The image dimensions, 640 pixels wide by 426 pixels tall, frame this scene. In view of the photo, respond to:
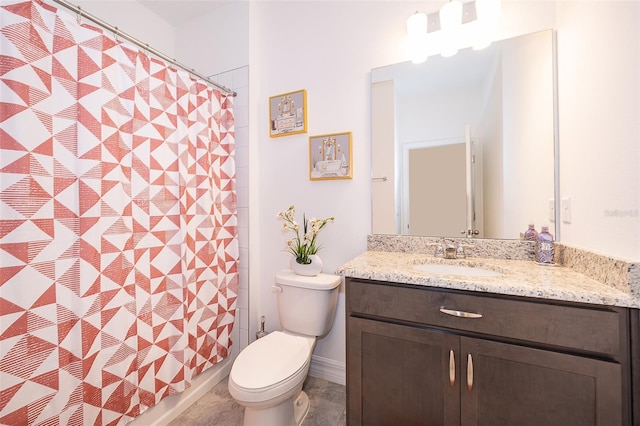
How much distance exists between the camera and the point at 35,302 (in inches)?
36.9

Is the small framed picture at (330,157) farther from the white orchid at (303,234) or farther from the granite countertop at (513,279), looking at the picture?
the granite countertop at (513,279)

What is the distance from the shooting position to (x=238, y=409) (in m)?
1.53

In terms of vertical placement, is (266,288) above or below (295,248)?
below

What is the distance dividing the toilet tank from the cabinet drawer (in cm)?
42

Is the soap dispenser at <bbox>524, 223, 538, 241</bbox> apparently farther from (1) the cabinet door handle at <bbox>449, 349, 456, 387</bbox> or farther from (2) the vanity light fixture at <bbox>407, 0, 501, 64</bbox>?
(2) the vanity light fixture at <bbox>407, 0, 501, 64</bbox>

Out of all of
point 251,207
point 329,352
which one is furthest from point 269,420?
point 251,207

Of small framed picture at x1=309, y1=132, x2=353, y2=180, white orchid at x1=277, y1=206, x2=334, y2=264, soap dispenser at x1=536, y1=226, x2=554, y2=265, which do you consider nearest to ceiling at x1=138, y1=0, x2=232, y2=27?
small framed picture at x1=309, y1=132, x2=353, y2=180

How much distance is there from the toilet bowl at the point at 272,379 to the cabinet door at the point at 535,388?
702 millimetres

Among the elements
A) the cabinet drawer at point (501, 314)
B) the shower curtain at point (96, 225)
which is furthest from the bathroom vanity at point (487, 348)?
the shower curtain at point (96, 225)

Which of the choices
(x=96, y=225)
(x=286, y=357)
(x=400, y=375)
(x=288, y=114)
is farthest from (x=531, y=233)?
(x=96, y=225)

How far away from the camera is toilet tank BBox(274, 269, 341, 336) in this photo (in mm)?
1511

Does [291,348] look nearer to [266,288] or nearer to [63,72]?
[266,288]

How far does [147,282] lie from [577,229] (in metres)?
1.92

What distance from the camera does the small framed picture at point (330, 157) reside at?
1.68 metres
